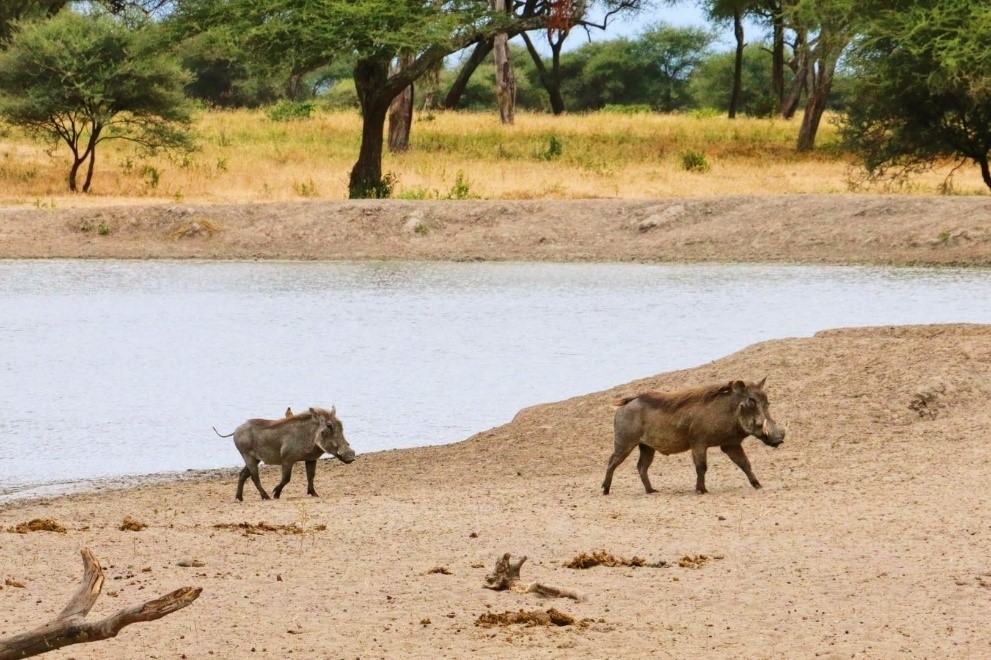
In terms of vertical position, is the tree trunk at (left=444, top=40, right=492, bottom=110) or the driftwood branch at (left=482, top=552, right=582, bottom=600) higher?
the tree trunk at (left=444, top=40, right=492, bottom=110)

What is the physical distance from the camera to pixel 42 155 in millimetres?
42000

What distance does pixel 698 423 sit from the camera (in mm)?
9602

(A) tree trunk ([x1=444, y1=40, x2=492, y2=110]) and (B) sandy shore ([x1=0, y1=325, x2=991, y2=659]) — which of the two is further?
(A) tree trunk ([x1=444, y1=40, x2=492, y2=110])

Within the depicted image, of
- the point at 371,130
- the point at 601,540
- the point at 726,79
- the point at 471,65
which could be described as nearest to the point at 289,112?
the point at 471,65

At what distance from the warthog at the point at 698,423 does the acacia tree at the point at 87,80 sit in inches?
1174

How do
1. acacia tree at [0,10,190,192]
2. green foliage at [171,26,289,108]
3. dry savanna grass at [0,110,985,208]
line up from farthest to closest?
green foliage at [171,26,289,108] → acacia tree at [0,10,190,192] → dry savanna grass at [0,110,985,208]

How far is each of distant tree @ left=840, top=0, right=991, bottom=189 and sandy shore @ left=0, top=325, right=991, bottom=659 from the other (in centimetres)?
2187

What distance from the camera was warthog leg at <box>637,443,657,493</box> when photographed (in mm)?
9852

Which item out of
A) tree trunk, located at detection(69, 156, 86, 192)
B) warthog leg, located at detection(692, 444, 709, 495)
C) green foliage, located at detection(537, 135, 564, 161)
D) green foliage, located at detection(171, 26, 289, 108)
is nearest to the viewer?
warthog leg, located at detection(692, 444, 709, 495)

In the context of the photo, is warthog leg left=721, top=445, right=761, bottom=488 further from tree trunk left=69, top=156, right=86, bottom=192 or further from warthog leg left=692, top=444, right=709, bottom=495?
tree trunk left=69, top=156, right=86, bottom=192

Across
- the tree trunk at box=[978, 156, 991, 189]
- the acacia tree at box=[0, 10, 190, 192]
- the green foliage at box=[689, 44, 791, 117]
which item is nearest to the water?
the acacia tree at box=[0, 10, 190, 192]

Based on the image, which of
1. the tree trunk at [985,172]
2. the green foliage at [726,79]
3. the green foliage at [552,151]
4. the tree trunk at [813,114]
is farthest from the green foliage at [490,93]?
the tree trunk at [985,172]

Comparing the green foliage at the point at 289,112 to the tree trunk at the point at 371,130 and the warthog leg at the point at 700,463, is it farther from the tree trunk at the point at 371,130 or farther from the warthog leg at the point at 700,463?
the warthog leg at the point at 700,463

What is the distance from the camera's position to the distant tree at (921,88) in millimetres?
33000
